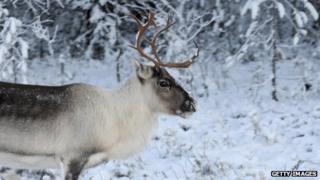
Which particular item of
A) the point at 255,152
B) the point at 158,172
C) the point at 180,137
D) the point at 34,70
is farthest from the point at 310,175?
the point at 34,70

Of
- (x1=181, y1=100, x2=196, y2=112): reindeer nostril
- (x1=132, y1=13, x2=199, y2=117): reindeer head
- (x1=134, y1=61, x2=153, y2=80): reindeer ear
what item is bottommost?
(x1=181, y1=100, x2=196, y2=112): reindeer nostril

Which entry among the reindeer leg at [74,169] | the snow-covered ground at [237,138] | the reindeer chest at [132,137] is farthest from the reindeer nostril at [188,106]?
the reindeer leg at [74,169]

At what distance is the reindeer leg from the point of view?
6.06m

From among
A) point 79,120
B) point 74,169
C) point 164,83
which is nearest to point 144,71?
point 164,83

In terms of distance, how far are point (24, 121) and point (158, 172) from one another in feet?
5.59

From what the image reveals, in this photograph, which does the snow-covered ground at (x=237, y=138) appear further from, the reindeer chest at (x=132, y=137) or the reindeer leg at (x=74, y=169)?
the reindeer leg at (x=74, y=169)

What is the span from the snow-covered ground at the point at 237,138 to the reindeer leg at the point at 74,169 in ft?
2.91

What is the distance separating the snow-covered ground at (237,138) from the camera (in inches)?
279

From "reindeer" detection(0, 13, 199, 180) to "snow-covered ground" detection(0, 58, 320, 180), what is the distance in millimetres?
749

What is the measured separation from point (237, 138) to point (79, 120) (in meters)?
2.58

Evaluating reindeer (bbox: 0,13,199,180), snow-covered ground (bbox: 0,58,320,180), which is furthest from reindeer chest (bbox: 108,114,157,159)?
snow-covered ground (bbox: 0,58,320,180)

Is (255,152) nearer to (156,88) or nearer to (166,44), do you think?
(156,88)

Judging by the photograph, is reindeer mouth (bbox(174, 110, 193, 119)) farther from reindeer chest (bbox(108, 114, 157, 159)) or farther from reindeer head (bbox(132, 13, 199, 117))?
reindeer chest (bbox(108, 114, 157, 159))

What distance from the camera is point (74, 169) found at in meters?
6.06
